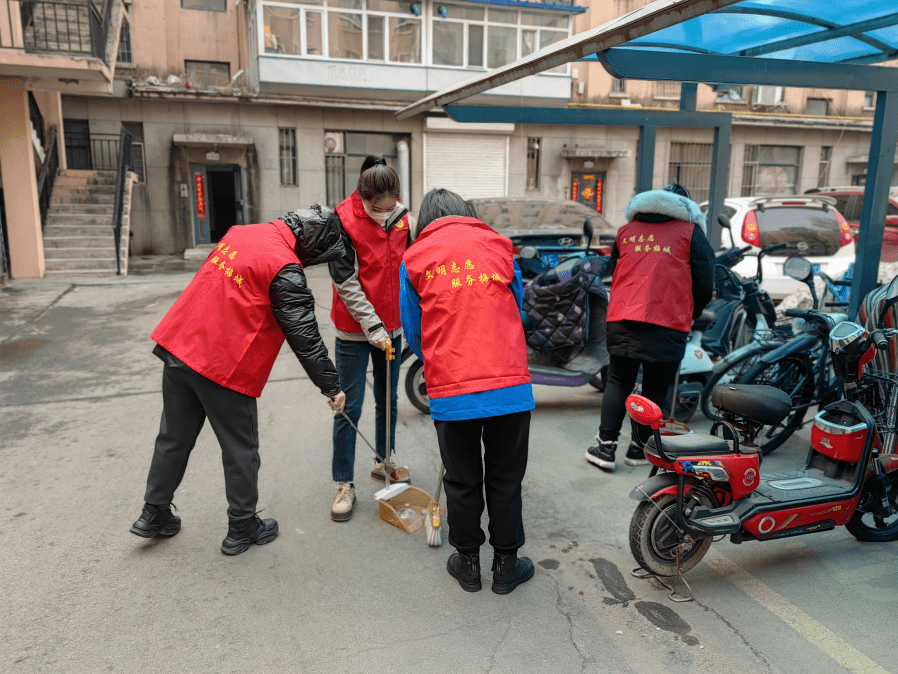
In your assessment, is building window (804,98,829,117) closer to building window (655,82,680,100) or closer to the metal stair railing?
building window (655,82,680,100)

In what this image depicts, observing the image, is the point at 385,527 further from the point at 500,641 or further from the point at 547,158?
the point at 547,158

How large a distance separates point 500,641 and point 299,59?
17.6 m

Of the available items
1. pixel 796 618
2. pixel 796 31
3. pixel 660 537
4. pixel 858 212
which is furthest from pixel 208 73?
pixel 796 618

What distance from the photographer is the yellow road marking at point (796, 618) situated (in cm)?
249

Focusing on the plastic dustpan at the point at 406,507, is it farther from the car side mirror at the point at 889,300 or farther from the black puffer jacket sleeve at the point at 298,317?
the car side mirror at the point at 889,300

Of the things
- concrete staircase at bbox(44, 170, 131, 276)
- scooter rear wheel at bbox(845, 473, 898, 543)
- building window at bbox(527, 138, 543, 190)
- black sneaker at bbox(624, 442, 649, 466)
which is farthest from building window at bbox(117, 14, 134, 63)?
scooter rear wheel at bbox(845, 473, 898, 543)

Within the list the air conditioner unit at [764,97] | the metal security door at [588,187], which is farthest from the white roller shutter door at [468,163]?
the air conditioner unit at [764,97]

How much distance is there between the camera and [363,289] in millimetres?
3652

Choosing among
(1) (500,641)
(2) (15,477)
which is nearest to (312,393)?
(2) (15,477)

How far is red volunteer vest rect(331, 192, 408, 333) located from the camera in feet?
11.6

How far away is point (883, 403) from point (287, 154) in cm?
1752

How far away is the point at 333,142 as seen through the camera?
18.7 metres

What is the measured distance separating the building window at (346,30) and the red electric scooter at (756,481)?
1730 centimetres

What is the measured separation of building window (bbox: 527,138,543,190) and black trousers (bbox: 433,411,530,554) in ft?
61.5
